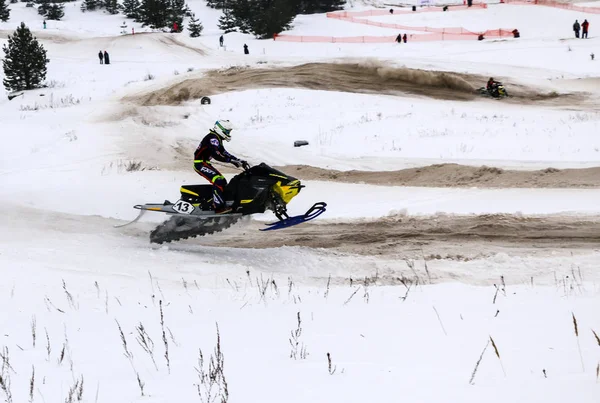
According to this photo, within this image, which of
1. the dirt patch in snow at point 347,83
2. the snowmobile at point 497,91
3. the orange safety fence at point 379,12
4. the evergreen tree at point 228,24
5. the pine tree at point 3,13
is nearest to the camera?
the snowmobile at point 497,91

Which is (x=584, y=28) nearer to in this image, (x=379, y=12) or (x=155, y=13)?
(x=379, y=12)

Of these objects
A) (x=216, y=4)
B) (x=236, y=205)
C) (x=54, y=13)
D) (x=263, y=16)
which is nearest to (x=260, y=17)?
(x=263, y=16)

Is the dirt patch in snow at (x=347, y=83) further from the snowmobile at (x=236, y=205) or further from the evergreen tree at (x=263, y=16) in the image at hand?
the snowmobile at (x=236, y=205)

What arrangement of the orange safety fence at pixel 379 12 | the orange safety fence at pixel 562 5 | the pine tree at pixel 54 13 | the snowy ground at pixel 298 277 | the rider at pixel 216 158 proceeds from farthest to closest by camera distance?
the pine tree at pixel 54 13, the orange safety fence at pixel 379 12, the orange safety fence at pixel 562 5, the rider at pixel 216 158, the snowy ground at pixel 298 277

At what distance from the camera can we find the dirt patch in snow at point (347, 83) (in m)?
31.8

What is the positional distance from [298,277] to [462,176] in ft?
24.6

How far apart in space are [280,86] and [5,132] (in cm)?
1691

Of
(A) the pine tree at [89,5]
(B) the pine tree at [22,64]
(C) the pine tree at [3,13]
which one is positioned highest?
(A) the pine tree at [89,5]

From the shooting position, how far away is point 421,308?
24.4ft

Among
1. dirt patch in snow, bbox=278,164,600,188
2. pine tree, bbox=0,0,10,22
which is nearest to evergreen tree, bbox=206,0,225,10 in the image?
pine tree, bbox=0,0,10,22

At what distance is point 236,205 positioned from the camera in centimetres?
1148

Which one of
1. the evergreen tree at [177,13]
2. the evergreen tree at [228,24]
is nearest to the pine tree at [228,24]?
the evergreen tree at [228,24]

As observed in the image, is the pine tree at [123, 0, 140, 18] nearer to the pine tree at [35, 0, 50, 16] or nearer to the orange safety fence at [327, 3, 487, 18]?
the pine tree at [35, 0, 50, 16]

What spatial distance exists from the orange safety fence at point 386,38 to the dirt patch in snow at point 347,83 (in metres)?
16.5
